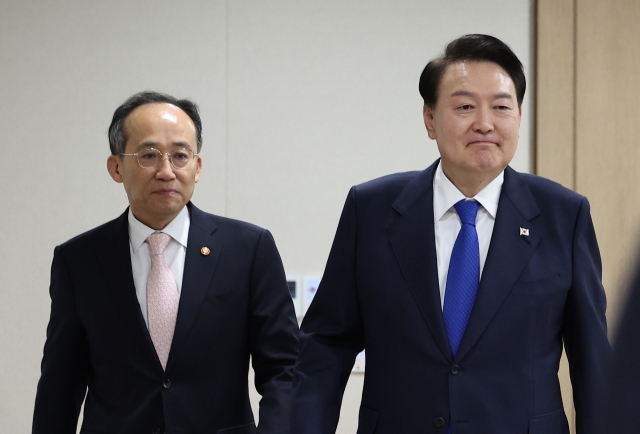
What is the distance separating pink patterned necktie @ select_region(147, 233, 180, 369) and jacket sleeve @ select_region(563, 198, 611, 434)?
1067 mm

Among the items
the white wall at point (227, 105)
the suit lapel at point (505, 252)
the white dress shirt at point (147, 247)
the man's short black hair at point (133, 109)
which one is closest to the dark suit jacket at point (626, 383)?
the suit lapel at point (505, 252)

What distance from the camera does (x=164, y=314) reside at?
7.64 ft

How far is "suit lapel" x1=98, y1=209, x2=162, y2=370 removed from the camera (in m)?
2.28

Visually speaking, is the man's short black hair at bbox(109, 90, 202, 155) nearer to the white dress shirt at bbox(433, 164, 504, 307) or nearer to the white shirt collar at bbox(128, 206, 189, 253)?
the white shirt collar at bbox(128, 206, 189, 253)

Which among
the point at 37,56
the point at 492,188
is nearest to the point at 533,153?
the point at 492,188

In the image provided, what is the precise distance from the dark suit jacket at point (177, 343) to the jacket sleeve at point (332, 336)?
0.25 m

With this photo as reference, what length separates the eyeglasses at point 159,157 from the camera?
2418mm

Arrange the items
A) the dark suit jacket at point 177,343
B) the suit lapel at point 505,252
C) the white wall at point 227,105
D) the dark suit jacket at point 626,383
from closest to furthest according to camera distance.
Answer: the dark suit jacket at point 626,383, the suit lapel at point 505,252, the dark suit jacket at point 177,343, the white wall at point 227,105

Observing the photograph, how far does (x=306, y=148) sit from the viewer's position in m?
3.66

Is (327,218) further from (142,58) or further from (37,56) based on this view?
(37,56)

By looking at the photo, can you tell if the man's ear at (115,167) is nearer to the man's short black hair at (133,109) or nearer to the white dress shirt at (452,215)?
the man's short black hair at (133,109)

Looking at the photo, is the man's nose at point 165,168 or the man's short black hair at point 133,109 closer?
the man's nose at point 165,168

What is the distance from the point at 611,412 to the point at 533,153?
11.0 feet

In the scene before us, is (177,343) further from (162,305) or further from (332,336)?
(332,336)
